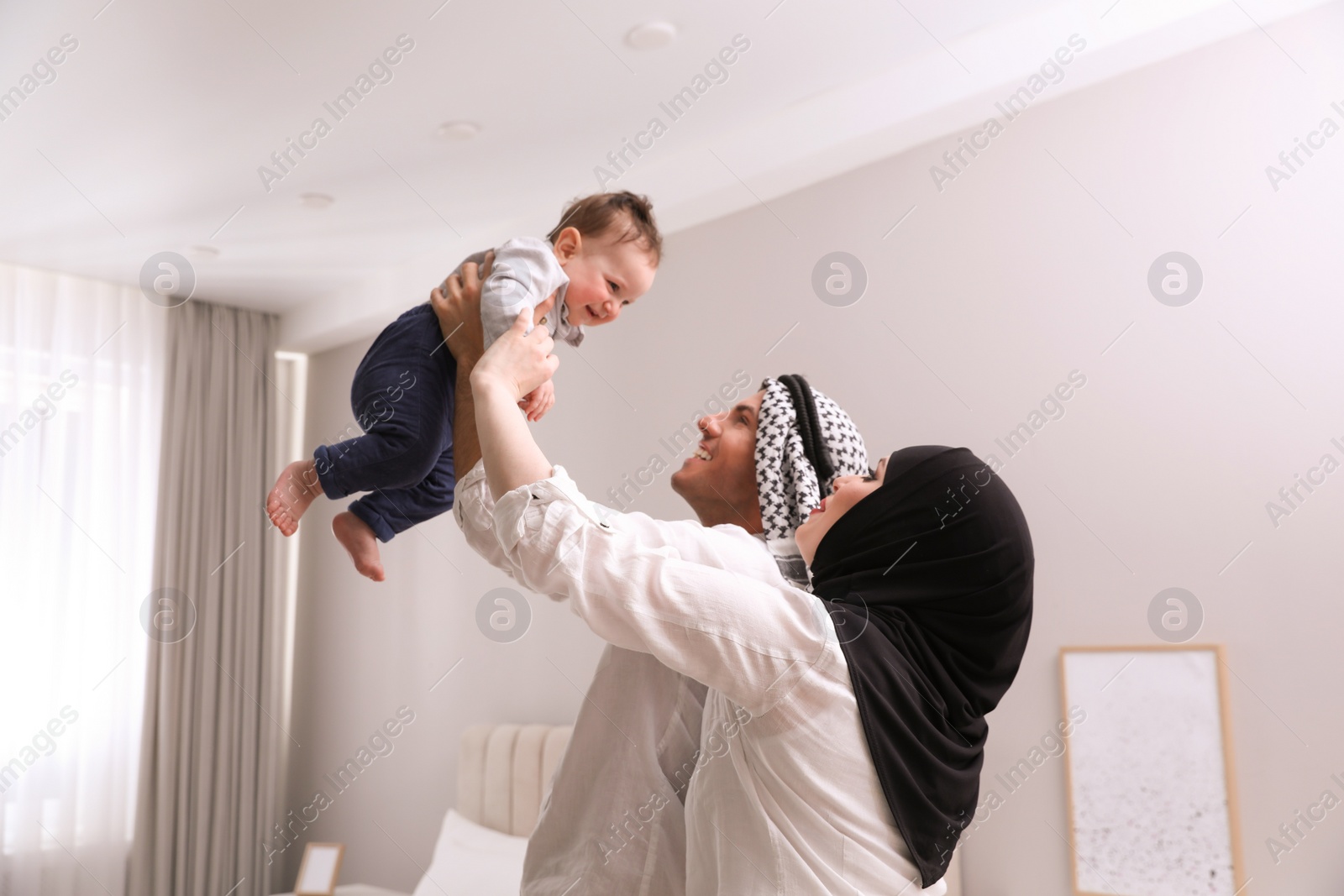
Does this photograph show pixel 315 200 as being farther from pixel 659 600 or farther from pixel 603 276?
pixel 659 600

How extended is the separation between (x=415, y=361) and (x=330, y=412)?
3.77 m

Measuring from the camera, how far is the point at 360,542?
140 cm

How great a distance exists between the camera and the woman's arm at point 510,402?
947 mm

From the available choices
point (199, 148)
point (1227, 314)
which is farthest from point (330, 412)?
point (1227, 314)

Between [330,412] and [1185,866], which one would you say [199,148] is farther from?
[1185,866]

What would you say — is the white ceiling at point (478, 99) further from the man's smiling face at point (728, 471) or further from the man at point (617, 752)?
the man at point (617, 752)

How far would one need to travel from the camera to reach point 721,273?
10.5 ft

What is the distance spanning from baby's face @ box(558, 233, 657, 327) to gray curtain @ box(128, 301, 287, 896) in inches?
140

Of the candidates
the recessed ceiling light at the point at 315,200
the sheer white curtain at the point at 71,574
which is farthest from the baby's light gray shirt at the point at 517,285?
the sheer white curtain at the point at 71,574

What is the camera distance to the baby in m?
1.24

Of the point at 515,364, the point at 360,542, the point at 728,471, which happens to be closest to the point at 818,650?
the point at 515,364

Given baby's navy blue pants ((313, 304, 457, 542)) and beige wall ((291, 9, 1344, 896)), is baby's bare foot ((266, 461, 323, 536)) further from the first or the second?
beige wall ((291, 9, 1344, 896))

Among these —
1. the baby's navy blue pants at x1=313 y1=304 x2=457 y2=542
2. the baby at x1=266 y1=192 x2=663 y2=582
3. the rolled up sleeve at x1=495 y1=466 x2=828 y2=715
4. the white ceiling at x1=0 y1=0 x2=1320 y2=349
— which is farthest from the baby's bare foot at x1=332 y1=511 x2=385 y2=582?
the white ceiling at x1=0 y1=0 x2=1320 y2=349

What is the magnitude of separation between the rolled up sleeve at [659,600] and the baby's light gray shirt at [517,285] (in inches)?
10.4
